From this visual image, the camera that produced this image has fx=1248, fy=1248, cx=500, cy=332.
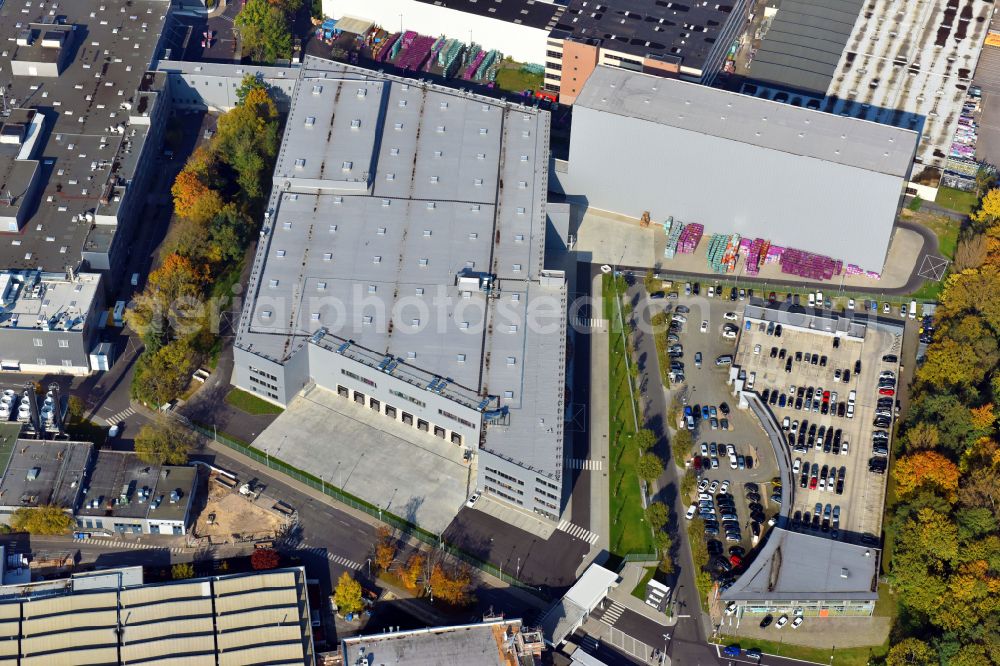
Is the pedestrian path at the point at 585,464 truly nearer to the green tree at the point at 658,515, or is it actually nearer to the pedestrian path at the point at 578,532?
the pedestrian path at the point at 578,532

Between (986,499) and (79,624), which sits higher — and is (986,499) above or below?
above

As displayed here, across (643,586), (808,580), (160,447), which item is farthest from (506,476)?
(160,447)

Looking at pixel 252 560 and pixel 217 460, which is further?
pixel 217 460

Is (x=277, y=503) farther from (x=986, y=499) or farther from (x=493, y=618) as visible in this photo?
(x=986, y=499)

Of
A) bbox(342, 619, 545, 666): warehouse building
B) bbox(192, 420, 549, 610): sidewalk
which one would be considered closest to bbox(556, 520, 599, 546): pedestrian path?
bbox(192, 420, 549, 610): sidewalk

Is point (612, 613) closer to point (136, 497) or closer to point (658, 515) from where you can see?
point (658, 515)

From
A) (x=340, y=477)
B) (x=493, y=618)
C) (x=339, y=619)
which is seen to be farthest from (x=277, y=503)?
(x=493, y=618)
